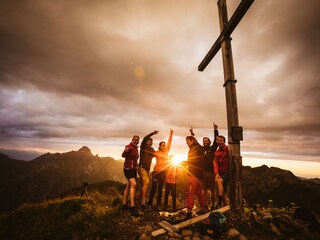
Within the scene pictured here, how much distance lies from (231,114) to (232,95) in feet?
2.17

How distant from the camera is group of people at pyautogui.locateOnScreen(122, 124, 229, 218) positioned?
22.4 ft

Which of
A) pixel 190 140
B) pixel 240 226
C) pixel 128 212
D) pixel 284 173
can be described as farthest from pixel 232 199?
Answer: pixel 284 173

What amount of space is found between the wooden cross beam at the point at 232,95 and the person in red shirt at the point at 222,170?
69cm

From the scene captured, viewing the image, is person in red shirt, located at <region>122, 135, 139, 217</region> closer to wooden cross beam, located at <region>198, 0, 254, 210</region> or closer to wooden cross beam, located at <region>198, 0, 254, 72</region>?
wooden cross beam, located at <region>198, 0, 254, 210</region>

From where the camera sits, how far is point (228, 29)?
21.2 feet

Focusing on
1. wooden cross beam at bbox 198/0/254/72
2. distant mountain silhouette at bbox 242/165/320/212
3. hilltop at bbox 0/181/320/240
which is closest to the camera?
hilltop at bbox 0/181/320/240

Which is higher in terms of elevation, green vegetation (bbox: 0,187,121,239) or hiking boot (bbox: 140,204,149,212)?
hiking boot (bbox: 140,204,149,212)

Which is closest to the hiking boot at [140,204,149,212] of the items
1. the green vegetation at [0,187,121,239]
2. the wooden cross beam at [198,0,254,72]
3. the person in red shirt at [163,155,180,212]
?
the person in red shirt at [163,155,180,212]

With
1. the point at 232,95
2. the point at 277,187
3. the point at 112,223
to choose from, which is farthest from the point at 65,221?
the point at 277,187

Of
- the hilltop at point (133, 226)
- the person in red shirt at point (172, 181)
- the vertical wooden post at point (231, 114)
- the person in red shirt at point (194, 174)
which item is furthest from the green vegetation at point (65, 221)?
the vertical wooden post at point (231, 114)

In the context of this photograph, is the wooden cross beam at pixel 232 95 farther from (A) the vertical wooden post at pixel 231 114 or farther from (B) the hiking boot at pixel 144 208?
(B) the hiking boot at pixel 144 208

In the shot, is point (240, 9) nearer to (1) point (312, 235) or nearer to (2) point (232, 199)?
(2) point (232, 199)

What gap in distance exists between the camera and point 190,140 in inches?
306

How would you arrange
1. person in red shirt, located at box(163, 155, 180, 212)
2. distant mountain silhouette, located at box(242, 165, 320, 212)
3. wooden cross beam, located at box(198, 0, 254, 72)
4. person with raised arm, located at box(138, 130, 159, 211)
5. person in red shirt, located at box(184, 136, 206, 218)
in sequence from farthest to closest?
1. distant mountain silhouette, located at box(242, 165, 320, 212)
2. person in red shirt, located at box(163, 155, 180, 212)
3. person with raised arm, located at box(138, 130, 159, 211)
4. person in red shirt, located at box(184, 136, 206, 218)
5. wooden cross beam, located at box(198, 0, 254, 72)
